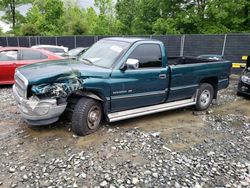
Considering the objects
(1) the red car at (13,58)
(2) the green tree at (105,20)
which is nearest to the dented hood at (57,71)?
(1) the red car at (13,58)

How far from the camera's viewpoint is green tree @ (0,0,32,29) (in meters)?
33.4

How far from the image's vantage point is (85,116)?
4.32 meters

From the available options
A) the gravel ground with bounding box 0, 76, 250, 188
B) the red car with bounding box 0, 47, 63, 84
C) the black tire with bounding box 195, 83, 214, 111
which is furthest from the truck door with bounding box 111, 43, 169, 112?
the red car with bounding box 0, 47, 63, 84

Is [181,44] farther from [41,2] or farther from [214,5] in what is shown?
[41,2]

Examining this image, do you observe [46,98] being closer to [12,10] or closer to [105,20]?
[105,20]

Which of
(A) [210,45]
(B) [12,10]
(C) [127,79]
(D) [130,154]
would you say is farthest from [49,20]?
(D) [130,154]

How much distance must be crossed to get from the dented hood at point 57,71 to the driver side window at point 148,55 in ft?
2.67

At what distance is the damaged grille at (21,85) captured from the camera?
13.1 ft

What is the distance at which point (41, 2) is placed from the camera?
3544cm

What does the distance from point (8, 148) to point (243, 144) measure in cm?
419

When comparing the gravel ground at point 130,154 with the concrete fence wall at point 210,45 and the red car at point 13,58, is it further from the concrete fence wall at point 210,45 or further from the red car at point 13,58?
the concrete fence wall at point 210,45

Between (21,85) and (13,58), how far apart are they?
180 inches

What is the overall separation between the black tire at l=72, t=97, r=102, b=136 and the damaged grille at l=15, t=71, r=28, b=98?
89 cm

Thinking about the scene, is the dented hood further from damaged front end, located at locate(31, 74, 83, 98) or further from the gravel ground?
the gravel ground
